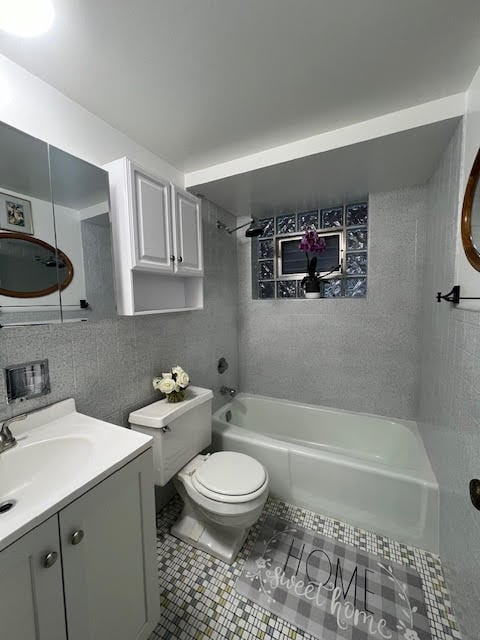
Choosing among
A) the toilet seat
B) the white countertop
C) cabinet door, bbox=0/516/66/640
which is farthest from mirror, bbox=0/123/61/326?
the toilet seat

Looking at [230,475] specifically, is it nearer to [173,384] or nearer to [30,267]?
[173,384]

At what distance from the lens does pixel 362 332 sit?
7.06 ft

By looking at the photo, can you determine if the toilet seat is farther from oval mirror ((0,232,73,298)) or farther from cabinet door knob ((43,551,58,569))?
oval mirror ((0,232,73,298))

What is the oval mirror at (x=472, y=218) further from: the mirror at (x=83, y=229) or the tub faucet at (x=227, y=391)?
the tub faucet at (x=227, y=391)

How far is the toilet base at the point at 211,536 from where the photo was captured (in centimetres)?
140

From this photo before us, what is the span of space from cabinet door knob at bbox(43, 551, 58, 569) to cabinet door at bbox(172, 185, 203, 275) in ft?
4.14

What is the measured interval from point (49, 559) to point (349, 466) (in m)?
1.48

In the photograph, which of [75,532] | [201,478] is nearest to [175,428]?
[201,478]

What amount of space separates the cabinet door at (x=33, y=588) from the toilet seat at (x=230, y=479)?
2.29 ft

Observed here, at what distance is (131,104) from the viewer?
124 cm

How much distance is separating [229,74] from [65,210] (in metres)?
0.91

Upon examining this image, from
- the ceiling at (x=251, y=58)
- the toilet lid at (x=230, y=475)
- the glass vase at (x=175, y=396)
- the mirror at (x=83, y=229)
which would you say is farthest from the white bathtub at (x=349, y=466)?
the ceiling at (x=251, y=58)

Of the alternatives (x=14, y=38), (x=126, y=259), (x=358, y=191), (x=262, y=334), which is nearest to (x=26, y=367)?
(x=126, y=259)

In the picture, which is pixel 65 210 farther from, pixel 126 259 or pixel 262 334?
pixel 262 334
